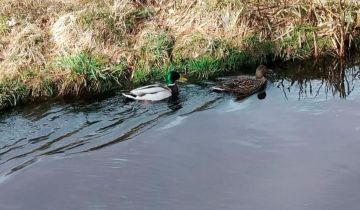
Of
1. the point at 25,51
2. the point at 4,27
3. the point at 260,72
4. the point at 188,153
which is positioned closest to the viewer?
the point at 188,153

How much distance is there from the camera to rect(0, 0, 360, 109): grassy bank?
35.4 feet

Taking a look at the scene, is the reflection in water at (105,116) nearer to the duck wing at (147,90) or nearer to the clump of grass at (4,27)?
the duck wing at (147,90)

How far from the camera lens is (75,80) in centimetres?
1068

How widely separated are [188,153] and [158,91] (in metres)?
2.25

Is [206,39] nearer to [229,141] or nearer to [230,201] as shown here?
[229,141]

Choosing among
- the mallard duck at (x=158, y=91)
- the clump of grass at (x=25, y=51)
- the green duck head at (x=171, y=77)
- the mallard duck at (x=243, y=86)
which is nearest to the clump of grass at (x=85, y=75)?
the clump of grass at (x=25, y=51)

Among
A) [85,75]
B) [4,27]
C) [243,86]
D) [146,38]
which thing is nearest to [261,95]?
[243,86]

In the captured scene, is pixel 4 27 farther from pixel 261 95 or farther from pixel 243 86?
pixel 261 95

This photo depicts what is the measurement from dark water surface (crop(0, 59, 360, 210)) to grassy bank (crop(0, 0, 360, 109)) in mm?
714

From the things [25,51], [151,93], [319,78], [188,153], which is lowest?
[188,153]

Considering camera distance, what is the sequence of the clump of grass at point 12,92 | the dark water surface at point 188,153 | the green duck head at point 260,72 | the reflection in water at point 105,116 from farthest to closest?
1. the green duck head at point 260,72
2. the clump of grass at point 12,92
3. the reflection in water at point 105,116
4. the dark water surface at point 188,153

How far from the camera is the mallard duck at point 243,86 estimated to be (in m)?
10.7

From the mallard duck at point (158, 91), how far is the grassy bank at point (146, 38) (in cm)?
73

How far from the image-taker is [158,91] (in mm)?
10508
